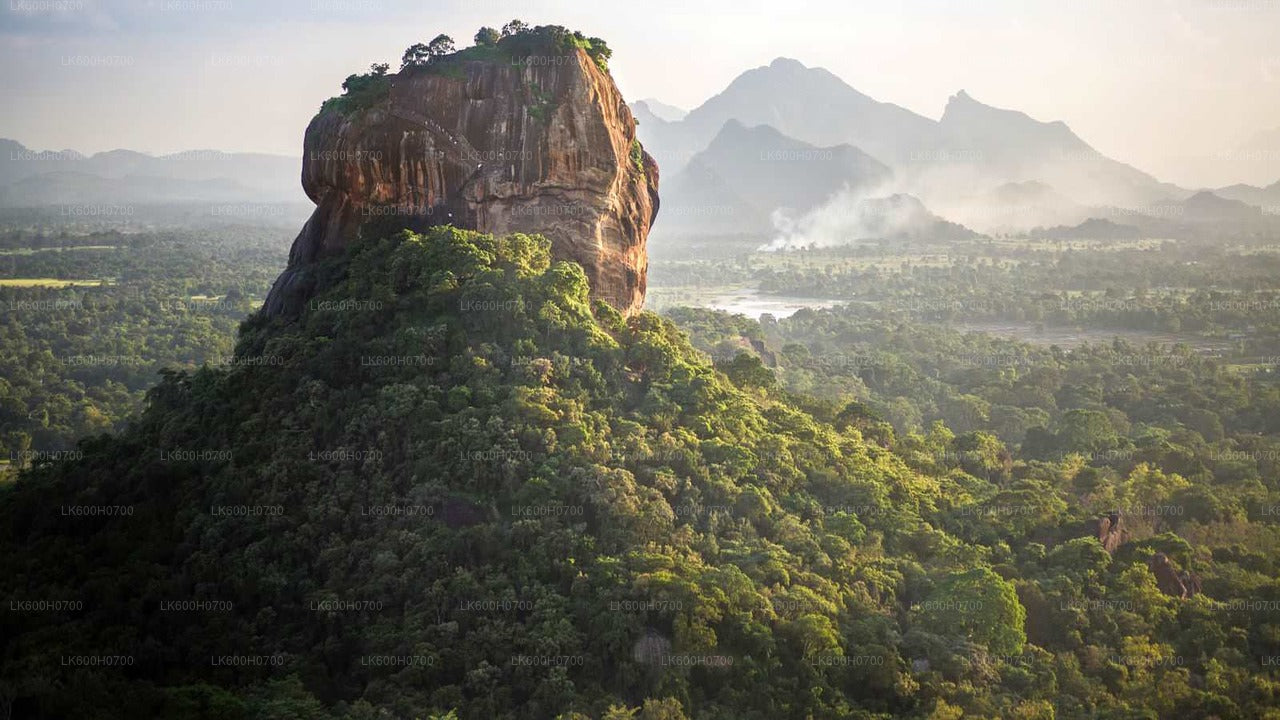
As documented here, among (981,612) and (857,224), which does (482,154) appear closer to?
(981,612)

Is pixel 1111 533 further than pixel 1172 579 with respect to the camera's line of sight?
Yes

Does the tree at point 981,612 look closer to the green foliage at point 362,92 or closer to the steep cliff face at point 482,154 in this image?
the steep cliff face at point 482,154

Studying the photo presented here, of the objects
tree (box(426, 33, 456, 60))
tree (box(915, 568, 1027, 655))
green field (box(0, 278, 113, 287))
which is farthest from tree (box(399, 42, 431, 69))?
green field (box(0, 278, 113, 287))

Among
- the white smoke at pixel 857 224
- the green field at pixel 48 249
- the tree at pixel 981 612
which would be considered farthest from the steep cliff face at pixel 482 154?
the white smoke at pixel 857 224

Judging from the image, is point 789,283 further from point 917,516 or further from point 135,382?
point 917,516

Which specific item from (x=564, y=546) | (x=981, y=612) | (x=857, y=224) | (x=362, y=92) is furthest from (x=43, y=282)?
(x=857, y=224)

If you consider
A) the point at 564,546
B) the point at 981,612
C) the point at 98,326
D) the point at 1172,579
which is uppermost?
the point at 98,326

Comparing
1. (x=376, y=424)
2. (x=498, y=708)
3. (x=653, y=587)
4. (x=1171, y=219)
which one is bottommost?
(x=498, y=708)

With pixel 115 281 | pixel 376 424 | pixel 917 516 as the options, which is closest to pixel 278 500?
pixel 376 424
